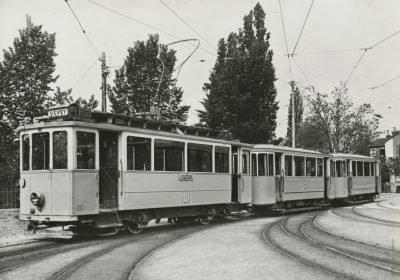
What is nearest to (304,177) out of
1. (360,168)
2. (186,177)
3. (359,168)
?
(359,168)

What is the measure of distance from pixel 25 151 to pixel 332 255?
7.66 m

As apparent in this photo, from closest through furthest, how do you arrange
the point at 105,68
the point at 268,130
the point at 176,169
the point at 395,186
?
the point at 176,169
the point at 105,68
the point at 268,130
the point at 395,186

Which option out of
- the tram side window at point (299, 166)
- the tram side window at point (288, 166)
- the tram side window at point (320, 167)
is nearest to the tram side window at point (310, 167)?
the tram side window at point (320, 167)

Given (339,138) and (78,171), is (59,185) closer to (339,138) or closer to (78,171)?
(78,171)

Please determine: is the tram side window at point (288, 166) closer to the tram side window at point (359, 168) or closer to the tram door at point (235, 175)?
the tram door at point (235, 175)

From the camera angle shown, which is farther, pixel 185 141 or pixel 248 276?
pixel 185 141

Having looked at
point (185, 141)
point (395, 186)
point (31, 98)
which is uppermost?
point (31, 98)

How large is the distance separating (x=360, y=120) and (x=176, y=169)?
36.5 meters

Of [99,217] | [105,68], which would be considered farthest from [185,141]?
[105,68]

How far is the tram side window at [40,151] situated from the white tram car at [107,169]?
2cm

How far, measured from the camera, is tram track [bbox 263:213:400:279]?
796cm

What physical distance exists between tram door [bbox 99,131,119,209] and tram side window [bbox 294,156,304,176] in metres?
11.3

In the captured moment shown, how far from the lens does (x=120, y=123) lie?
12.8 m

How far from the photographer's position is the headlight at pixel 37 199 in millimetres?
11469
